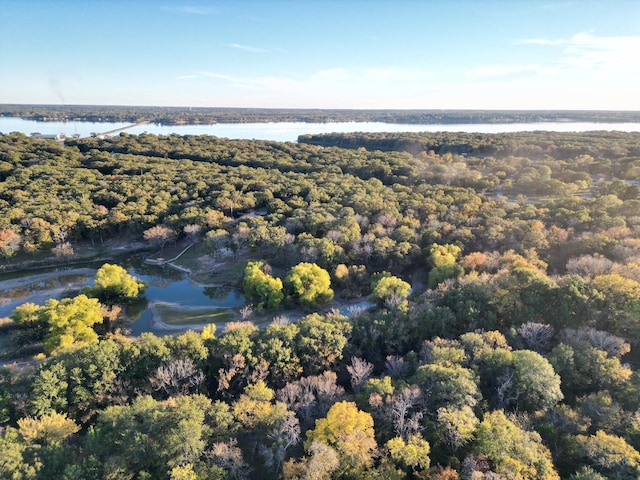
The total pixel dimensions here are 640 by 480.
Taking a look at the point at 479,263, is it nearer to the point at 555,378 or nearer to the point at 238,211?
the point at 555,378

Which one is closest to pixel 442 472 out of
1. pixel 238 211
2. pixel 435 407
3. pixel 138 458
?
pixel 435 407

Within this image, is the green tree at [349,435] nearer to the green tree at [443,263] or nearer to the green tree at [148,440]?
the green tree at [148,440]

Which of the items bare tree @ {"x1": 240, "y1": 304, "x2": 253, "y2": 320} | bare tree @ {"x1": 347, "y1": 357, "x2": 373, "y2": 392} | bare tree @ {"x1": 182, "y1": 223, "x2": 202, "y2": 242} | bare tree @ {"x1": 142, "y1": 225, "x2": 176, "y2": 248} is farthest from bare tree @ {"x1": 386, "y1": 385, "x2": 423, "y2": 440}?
bare tree @ {"x1": 142, "y1": 225, "x2": 176, "y2": 248}

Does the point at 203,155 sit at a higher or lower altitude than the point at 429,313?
higher

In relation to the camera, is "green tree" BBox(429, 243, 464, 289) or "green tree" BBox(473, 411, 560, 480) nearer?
"green tree" BBox(473, 411, 560, 480)

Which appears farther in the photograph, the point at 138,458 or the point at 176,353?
the point at 176,353

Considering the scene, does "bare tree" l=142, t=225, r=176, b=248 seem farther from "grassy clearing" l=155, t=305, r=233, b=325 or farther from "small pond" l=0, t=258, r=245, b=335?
"grassy clearing" l=155, t=305, r=233, b=325
